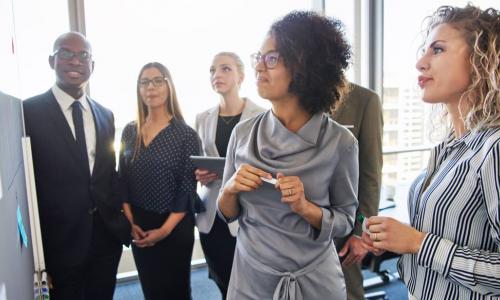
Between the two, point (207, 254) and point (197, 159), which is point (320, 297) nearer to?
point (197, 159)

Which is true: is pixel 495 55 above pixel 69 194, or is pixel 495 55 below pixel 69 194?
above

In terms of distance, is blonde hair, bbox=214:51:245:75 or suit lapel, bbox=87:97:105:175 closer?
suit lapel, bbox=87:97:105:175

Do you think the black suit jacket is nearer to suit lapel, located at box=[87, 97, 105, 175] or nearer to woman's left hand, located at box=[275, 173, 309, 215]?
suit lapel, located at box=[87, 97, 105, 175]

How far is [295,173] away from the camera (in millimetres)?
1110

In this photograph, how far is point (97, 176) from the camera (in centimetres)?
A: 178

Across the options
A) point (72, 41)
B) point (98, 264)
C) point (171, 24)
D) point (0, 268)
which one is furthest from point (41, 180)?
point (171, 24)

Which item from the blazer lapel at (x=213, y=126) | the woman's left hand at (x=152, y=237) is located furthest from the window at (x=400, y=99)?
the woman's left hand at (x=152, y=237)

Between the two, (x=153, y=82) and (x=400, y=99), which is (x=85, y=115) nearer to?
(x=153, y=82)

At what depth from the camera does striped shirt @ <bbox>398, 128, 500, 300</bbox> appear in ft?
2.72

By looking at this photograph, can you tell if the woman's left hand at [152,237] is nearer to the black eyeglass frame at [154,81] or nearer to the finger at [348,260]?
→ the black eyeglass frame at [154,81]

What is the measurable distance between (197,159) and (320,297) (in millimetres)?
979

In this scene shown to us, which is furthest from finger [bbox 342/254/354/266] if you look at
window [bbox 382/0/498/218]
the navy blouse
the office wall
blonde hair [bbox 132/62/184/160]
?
window [bbox 382/0/498/218]

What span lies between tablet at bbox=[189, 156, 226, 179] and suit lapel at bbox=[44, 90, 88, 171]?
53 cm

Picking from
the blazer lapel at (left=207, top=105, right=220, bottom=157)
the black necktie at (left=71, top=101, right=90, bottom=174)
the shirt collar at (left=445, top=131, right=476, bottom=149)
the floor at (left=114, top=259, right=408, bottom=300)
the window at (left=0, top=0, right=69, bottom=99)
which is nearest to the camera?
the shirt collar at (left=445, top=131, right=476, bottom=149)
